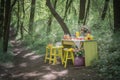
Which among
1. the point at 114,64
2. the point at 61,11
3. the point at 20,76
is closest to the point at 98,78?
the point at 114,64

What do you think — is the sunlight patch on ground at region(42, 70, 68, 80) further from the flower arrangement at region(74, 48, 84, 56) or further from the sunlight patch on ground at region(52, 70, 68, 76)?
the flower arrangement at region(74, 48, 84, 56)

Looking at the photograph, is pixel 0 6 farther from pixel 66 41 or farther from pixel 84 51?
pixel 84 51

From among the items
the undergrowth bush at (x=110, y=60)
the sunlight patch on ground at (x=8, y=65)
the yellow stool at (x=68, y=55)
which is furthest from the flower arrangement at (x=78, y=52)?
the sunlight patch on ground at (x=8, y=65)

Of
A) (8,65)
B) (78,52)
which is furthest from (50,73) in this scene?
(8,65)

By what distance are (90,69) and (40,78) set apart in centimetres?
201

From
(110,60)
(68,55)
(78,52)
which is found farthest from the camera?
(68,55)

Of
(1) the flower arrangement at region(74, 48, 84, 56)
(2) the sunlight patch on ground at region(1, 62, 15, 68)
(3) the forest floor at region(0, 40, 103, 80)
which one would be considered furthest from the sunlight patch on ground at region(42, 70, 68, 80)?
(2) the sunlight patch on ground at region(1, 62, 15, 68)

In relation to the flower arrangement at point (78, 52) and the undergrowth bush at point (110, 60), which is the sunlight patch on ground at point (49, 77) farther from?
the undergrowth bush at point (110, 60)

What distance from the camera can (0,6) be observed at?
19.1 m

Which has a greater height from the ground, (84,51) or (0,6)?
(0,6)

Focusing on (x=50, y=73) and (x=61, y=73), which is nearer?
(x=61, y=73)

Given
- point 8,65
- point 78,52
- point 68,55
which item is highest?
point 78,52

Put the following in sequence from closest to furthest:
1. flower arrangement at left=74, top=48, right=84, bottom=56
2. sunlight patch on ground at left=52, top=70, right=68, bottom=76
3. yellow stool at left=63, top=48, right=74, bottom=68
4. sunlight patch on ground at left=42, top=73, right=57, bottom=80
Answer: sunlight patch on ground at left=42, top=73, right=57, bottom=80
sunlight patch on ground at left=52, top=70, right=68, bottom=76
flower arrangement at left=74, top=48, right=84, bottom=56
yellow stool at left=63, top=48, right=74, bottom=68

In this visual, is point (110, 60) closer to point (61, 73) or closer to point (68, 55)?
point (61, 73)
